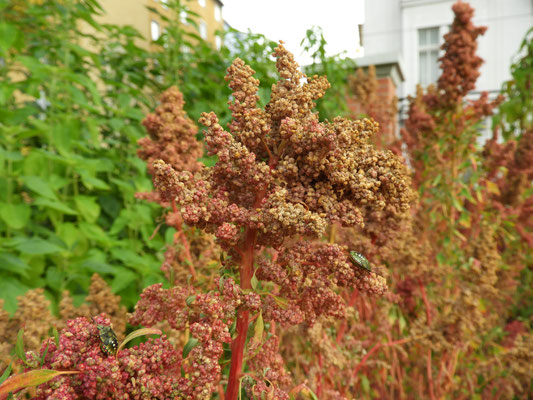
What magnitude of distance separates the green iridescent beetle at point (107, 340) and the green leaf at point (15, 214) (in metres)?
1.24

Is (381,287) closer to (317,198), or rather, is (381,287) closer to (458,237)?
(317,198)

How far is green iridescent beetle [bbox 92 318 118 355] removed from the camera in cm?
47

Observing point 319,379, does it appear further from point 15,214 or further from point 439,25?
point 439,25

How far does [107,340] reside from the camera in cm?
48

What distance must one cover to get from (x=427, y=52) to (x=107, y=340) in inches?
397

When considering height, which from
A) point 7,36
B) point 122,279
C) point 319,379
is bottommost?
point 319,379

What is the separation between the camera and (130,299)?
163cm

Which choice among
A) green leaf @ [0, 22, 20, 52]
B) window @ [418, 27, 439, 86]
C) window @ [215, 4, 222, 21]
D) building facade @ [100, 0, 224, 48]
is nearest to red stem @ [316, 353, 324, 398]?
green leaf @ [0, 22, 20, 52]

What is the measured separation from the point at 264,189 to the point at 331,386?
837mm

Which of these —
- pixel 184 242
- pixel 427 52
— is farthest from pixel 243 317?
pixel 427 52

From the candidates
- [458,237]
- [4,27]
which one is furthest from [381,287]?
[4,27]

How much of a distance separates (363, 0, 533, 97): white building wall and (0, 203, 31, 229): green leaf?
7361 millimetres

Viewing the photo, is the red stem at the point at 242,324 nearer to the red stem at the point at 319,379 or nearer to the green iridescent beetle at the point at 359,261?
the green iridescent beetle at the point at 359,261

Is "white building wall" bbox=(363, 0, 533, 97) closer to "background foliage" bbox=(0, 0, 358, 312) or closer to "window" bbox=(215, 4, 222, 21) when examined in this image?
"window" bbox=(215, 4, 222, 21)
